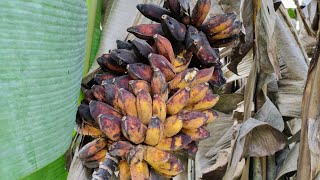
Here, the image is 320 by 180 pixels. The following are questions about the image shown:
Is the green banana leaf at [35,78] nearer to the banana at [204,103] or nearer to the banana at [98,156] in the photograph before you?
the banana at [98,156]

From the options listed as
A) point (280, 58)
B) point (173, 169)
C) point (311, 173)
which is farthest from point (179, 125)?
point (280, 58)

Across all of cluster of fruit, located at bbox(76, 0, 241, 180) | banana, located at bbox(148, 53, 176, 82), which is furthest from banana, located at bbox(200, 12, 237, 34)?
banana, located at bbox(148, 53, 176, 82)

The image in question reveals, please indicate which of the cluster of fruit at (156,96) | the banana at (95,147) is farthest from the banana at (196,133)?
the banana at (95,147)

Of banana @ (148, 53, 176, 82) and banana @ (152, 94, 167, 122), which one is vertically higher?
banana @ (148, 53, 176, 82)

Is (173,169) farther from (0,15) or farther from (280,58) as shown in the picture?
(280,58)

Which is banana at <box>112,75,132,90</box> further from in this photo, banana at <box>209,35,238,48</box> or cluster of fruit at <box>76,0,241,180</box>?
banana at <box>209,35,238,48</box>
